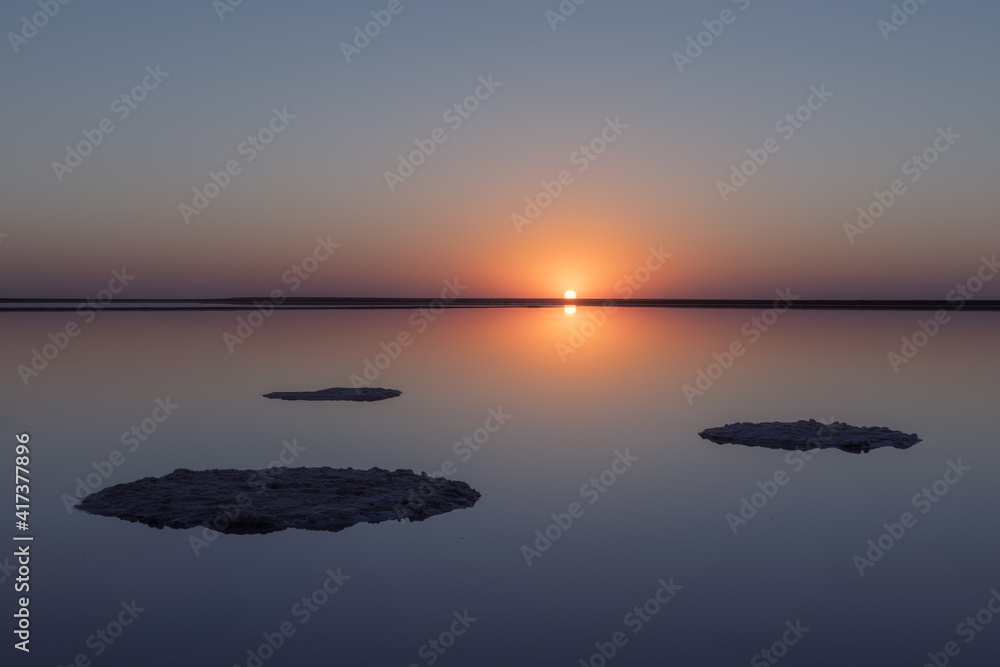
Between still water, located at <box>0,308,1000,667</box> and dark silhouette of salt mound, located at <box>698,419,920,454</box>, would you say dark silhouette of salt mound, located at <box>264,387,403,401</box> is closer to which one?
still water, located at <box>0,308,1000,667</box>

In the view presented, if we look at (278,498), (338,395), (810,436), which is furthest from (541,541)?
(338,395)

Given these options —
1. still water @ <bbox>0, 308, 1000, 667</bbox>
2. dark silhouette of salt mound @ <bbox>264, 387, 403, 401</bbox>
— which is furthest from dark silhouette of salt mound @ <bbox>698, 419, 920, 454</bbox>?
dark silhouette of salt mound @ <bbox>264, 387, 403, 401</bbox>

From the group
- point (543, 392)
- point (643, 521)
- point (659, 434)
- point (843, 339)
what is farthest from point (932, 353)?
point (643, 521)

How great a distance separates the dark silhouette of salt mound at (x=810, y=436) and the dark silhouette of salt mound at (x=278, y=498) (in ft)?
22.4

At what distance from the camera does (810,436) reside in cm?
1747

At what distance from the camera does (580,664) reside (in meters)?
7.27

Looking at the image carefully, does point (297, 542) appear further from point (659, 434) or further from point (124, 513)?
point (659, 434)

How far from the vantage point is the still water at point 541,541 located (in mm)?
7734

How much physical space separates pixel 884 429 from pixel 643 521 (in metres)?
8.93

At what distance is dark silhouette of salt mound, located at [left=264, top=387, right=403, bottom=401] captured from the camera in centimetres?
2292

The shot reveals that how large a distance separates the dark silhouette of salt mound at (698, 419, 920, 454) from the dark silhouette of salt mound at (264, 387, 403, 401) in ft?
29.5

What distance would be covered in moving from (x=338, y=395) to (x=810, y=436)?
11838 millimetres

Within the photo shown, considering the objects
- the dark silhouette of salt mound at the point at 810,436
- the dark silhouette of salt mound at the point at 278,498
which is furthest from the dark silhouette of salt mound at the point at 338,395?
the dark silhouette of salt mound at the point at 810,436

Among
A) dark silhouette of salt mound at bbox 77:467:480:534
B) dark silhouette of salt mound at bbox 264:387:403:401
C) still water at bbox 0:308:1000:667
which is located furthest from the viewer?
dark silhouette of salt mound at bbox 264:387:403:401
